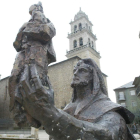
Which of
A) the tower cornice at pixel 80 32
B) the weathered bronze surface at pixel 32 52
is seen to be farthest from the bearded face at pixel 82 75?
the tower cornice at pixel 80 32

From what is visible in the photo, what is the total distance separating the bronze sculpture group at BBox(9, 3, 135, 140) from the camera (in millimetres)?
894

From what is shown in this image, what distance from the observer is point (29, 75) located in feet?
3.16

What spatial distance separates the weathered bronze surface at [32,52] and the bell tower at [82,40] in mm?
32656

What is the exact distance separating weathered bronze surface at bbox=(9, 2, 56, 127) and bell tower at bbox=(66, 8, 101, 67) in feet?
107

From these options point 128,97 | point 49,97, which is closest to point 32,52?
point 49,97

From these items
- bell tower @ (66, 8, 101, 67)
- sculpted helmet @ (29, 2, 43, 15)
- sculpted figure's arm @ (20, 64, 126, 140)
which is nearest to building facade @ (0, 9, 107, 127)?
bell tower @ (66, 8, 101, 67)

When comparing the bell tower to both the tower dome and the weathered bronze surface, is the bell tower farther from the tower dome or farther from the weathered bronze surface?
the weathered bronze surface

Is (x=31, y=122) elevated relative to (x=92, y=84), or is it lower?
lower

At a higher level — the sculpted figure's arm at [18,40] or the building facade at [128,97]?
the sculpted figure's arm at [18,40]

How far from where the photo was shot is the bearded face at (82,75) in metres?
1.72

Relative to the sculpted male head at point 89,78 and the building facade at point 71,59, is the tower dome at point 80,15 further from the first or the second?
the sculpted male head at point 89,78

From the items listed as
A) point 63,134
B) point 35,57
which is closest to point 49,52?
point 35,57

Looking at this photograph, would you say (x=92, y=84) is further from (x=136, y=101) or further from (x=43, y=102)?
(x=136, y=101)

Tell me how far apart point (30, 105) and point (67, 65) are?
2149 cm
